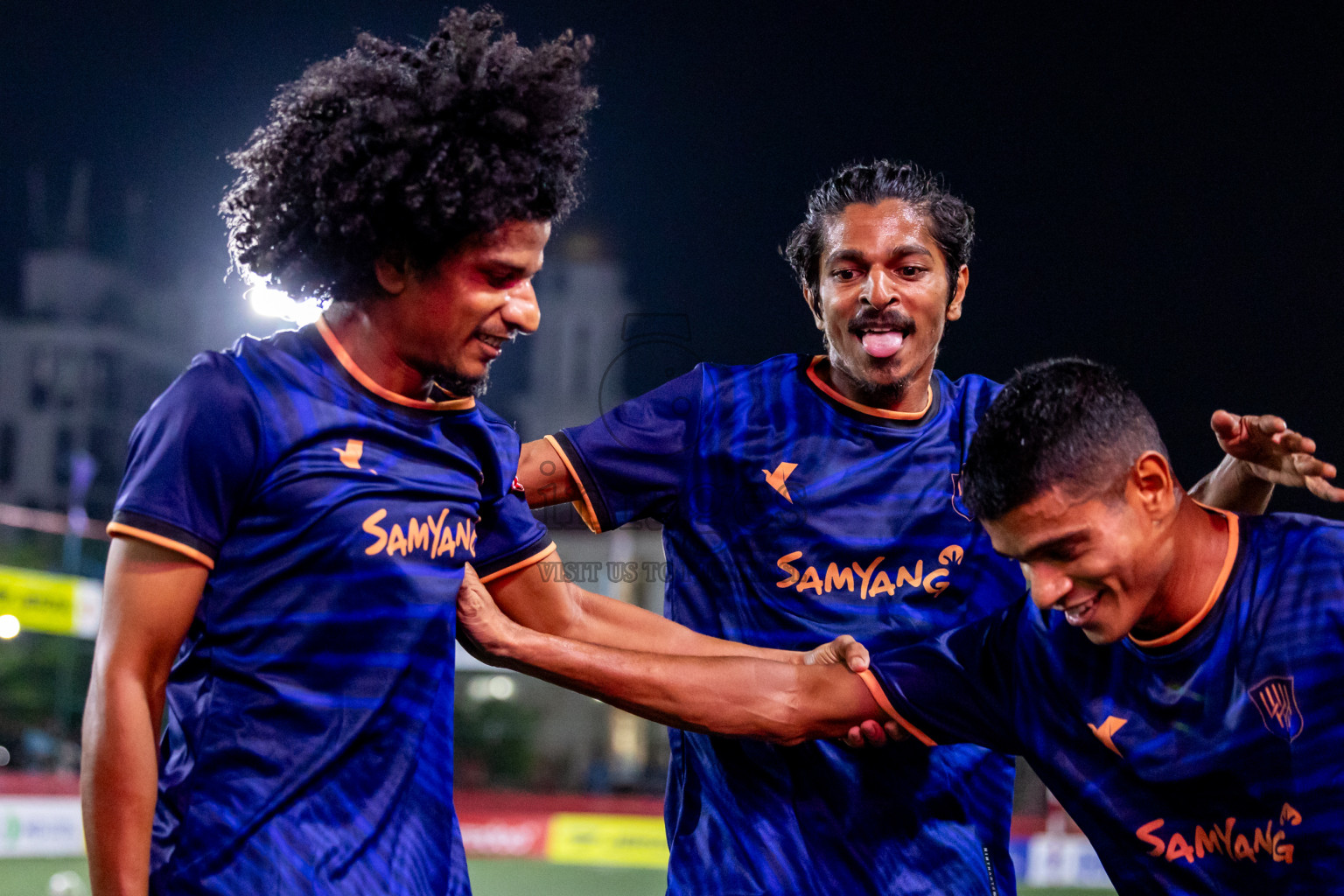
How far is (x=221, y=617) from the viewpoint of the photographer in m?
1.73

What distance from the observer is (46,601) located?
9.99 meters

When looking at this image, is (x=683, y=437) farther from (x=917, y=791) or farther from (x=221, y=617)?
(x=221, y=617)

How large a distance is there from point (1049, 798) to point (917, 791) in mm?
7965

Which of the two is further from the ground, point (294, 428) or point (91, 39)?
point (91, 39)

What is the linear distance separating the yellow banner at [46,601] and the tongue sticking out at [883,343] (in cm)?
914

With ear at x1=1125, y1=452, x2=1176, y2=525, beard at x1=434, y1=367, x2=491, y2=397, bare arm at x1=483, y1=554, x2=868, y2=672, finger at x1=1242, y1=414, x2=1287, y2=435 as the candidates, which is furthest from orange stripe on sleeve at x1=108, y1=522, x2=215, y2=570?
finger at x1=1242, y1=414, x2=1287, y2=435

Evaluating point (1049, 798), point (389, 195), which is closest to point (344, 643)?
point (389, 195)

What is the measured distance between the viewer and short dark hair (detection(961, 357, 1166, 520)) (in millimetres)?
1992

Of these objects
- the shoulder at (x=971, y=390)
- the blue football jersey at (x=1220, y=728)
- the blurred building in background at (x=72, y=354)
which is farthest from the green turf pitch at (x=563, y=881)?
the blurred building in background at (x=72, y=354)

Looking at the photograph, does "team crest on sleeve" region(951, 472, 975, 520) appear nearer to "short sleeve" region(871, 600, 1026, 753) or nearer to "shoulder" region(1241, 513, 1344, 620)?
"short sleeve" region(871, 600, 1026, 753)

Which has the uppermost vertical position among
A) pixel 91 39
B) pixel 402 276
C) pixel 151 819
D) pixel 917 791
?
pixel 91 39

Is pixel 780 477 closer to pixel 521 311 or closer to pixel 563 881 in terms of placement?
pixel 521 311

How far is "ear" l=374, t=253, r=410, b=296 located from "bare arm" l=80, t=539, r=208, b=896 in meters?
0.58

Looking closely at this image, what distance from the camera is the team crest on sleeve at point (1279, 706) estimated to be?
2010 mm
